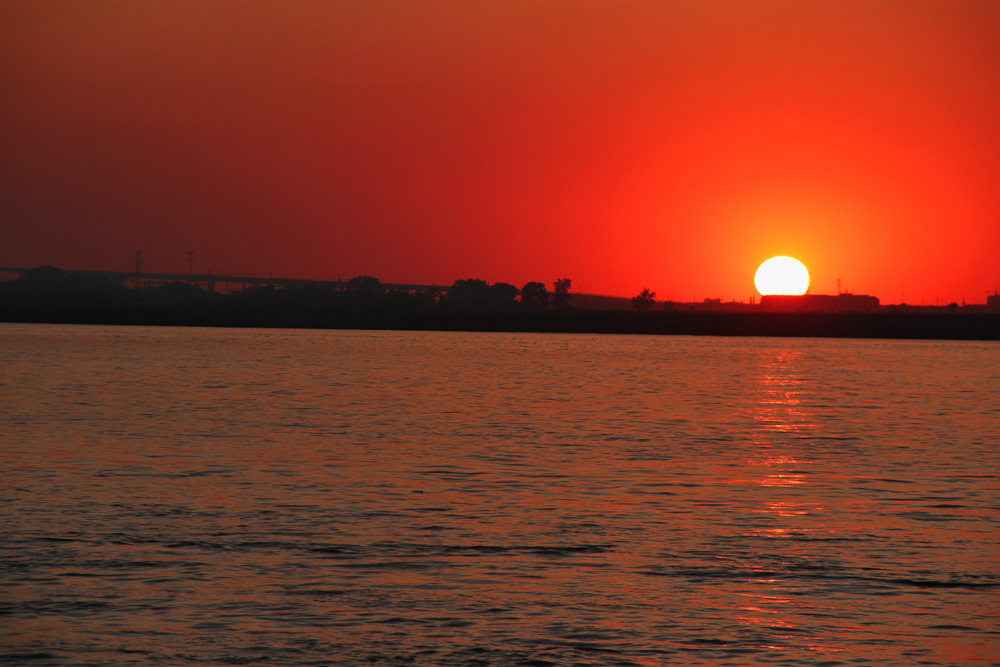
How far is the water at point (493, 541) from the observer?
43.7 ft

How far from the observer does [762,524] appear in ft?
71.7

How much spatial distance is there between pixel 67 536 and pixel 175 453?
46.4 ft

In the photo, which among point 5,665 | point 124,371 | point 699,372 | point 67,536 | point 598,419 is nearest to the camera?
point 5,665

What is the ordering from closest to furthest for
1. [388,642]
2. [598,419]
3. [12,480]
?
[388,642] < [12,480] < [598,419]

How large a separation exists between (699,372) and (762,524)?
8267cm

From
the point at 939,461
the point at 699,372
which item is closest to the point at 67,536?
the point at 939,461

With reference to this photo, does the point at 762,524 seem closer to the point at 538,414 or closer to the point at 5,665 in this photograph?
the point at 5,665

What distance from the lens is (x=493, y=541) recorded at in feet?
63.6

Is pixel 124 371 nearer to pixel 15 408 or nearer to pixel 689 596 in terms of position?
pixel 15 408

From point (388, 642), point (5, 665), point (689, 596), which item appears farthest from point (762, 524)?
point (5, 665)

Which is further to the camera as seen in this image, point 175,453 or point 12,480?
point 175,453

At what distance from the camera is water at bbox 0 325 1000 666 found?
43.7 feet

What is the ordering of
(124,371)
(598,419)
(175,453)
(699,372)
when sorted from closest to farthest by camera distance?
(175,453) < (598,419) < (124,371) < (699,372)

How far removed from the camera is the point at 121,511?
72.9ft
